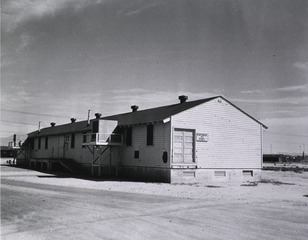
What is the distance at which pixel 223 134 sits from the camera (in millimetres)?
25312

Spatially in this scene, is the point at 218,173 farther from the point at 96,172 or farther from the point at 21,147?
the point at 21,147

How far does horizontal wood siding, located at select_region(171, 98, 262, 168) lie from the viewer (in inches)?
945

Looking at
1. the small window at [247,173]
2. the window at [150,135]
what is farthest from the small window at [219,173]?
the window at [150,135]

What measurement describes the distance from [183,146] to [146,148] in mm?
2913

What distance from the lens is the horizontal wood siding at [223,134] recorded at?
945 inches

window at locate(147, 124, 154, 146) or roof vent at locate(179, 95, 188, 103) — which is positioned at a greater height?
roof vent at locate(179, 95, 188, 103)

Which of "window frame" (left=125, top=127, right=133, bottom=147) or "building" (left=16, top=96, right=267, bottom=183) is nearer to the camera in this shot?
"building" (left=16, top=96, right=267, bottom=183)

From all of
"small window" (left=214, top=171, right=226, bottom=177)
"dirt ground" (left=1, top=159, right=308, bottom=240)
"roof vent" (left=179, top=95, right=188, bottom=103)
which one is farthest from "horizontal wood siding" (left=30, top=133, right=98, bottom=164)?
"dirt ground" (left=1, top=159, right=308, bottom=240)

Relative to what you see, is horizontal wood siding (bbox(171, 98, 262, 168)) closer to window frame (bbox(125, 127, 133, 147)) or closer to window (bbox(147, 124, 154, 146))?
window (bbox(147, 124, 154, 146))

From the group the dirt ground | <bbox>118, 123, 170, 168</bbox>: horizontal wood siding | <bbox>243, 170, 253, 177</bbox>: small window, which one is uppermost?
<bbox>118, 123, 170, 168</bbox>: horizontal wood siding

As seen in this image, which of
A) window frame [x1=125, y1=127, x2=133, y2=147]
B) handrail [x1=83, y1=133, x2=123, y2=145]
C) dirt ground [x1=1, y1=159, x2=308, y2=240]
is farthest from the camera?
window frame [x1=125, y1=127, x2=133, y2=147]

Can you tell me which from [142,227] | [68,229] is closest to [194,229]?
[142,227]

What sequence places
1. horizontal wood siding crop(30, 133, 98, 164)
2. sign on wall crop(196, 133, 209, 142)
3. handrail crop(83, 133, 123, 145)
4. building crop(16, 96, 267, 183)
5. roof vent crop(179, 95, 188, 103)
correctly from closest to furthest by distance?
building crop(16, 96, 267, 183)
sign on wall crop(196, 133, 209, 142)
handrail crop(83, 133, 123, 145)
roof vent crop(179, 95, 188, 103)
horizontal wood siding crop(30, 133, 98, 164)

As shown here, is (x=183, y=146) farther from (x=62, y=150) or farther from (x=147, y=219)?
(x=62, y=150)
